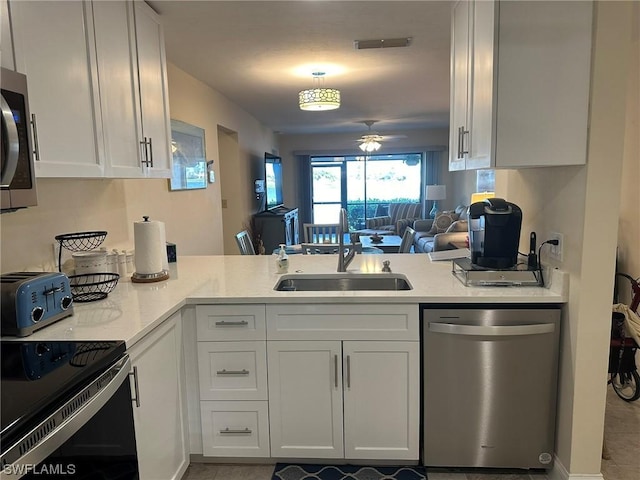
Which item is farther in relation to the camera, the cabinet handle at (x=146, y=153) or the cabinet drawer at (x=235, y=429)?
the cabinet handle at (x=146, y=153)

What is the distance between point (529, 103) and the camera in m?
1.76

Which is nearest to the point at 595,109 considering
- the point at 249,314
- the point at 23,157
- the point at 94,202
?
the point at 249,314

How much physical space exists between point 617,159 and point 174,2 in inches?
92.5

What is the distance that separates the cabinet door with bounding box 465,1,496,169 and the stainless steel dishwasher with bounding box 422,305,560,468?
0.70 m

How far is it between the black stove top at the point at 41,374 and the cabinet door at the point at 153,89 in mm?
1256

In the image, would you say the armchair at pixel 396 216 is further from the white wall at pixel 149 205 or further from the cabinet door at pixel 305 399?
the cabinet door at pixel 305 399

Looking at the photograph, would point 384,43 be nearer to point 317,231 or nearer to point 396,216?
point 317,231

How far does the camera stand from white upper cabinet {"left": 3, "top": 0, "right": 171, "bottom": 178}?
1542 millimetres

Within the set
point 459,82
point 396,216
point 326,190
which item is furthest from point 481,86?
point 326,190

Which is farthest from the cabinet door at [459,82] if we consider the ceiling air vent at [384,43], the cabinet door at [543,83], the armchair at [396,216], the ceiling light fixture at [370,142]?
the armchair at [396,216]

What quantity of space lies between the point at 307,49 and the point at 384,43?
Answer: 59 cm

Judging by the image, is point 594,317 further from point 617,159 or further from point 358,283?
point 358,283

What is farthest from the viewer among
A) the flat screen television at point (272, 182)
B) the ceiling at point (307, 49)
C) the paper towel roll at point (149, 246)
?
the flat screen television at point (272, 182)

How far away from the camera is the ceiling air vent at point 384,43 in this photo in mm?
3160
